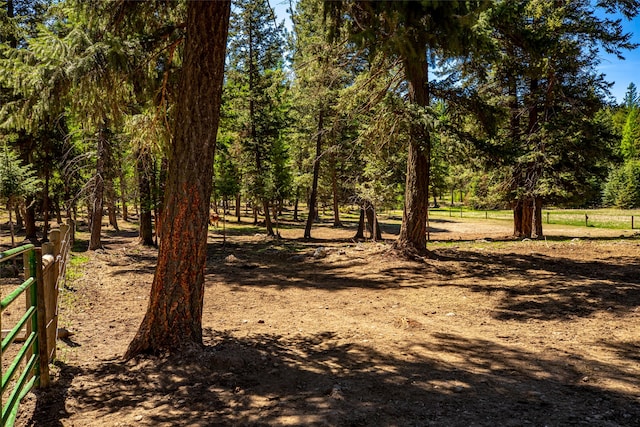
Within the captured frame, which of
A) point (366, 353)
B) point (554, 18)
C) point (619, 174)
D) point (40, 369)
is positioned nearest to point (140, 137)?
point (40, 369)

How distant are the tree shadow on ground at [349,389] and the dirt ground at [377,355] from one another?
0.02 meters

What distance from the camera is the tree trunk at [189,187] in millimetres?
4805

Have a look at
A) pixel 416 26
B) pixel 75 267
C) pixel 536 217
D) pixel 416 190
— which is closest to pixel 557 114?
pixel 536 217

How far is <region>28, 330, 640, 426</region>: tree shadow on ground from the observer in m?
3.35

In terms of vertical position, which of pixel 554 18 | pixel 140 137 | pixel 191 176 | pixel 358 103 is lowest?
pixel 191 176

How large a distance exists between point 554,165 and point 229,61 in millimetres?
17382

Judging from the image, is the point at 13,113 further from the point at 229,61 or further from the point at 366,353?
the point at 229,61

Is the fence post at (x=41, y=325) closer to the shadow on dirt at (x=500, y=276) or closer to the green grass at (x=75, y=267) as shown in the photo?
the shadow on dirt at (x=500, y=276)

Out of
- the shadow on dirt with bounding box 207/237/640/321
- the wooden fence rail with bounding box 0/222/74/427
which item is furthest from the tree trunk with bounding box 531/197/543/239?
the wooden fence rail with bounding box 0/222/74/427

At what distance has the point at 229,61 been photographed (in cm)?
2425

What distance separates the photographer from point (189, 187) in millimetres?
4797

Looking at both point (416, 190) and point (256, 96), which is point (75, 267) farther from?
A: point (256, 96)

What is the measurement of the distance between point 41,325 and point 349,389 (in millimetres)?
2864

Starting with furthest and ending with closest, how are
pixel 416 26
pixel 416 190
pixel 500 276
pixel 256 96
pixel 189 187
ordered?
pixel 256 96
pixel 416 190
pixel 500 276
pixel 189 187
pixel 416 26
